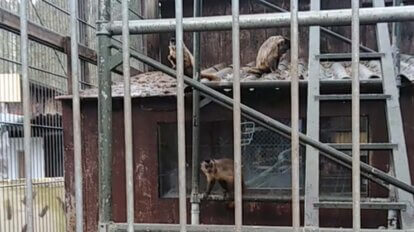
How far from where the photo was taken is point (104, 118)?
5.04ft

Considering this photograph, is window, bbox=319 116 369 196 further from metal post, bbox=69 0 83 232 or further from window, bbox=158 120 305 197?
metal post, bbox=69 0 83 232

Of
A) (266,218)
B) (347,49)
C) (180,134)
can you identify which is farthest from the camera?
(347,49)

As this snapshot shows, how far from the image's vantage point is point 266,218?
346cm

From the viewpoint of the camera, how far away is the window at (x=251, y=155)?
3542 mm

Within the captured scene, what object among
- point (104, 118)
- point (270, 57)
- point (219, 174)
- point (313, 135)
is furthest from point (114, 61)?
point (270, 57)

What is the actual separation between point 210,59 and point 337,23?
3563 mm

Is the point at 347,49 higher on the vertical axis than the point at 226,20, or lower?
higher

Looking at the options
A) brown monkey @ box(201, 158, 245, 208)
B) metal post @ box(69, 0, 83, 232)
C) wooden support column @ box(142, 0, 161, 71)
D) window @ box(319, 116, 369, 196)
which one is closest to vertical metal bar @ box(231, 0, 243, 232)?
metal post @ box(69, 0, 83, 232)

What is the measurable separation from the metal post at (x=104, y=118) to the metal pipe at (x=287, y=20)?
16 cm

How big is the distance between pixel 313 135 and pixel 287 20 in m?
1.18

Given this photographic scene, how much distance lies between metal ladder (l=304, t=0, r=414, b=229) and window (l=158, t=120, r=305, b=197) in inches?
34.3

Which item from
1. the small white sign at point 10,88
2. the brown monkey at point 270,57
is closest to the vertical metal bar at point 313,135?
the brown monkey at point 270,57

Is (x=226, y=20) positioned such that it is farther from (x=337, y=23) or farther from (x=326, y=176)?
(x=326, y=176)

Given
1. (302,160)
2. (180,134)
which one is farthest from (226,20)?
Answer: (302,160)
